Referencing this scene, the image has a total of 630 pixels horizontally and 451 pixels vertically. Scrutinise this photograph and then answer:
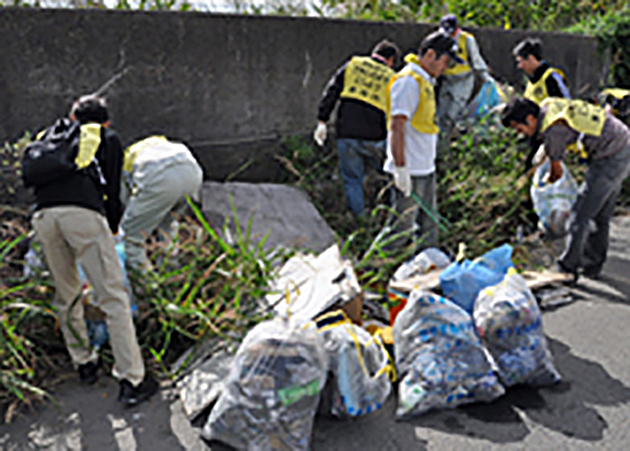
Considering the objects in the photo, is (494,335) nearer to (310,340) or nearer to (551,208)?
(310,340)

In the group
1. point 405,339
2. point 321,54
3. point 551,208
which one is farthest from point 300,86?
point 405,339

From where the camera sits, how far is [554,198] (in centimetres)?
452

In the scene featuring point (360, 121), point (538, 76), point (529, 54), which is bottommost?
point (360, 121)

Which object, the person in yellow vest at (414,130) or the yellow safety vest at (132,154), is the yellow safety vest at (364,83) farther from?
the yellow safety vest at (132,154)

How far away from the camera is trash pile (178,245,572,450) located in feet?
8.75

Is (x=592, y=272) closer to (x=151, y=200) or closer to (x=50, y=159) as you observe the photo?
(x=151, y=200)

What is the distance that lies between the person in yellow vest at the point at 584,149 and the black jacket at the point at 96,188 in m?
2.83

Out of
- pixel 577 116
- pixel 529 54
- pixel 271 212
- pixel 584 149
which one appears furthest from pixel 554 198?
pixel 271 212

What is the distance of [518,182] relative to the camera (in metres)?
5.58

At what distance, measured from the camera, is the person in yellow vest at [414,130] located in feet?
13.7

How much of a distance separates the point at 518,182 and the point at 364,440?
3.53m

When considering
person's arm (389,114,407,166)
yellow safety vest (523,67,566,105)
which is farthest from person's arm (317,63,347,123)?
yellow safety vest (523,67,566,105)

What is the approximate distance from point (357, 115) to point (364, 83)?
0.29m

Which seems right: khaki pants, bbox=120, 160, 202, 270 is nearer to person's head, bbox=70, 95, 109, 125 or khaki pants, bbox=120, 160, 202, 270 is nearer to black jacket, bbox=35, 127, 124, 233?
black jacket, bbox=35, 127, 124, 233
